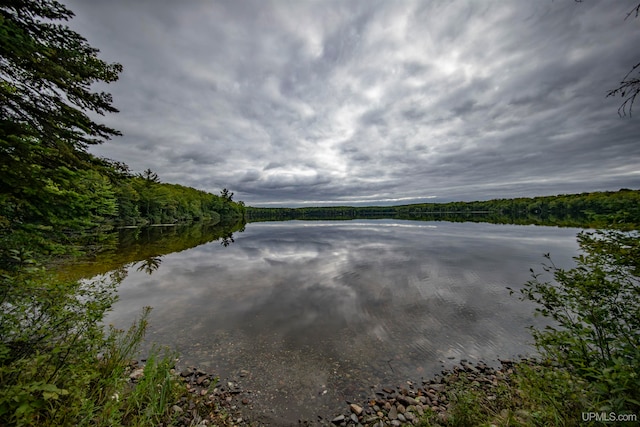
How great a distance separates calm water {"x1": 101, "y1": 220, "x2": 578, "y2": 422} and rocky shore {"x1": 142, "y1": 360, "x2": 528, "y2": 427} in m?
0.30

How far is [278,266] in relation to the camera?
24078 mm

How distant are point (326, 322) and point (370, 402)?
5.20 metres

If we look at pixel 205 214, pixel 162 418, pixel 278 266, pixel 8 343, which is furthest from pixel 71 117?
pixel 205 214

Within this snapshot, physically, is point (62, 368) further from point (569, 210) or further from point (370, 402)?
point (569, 210)

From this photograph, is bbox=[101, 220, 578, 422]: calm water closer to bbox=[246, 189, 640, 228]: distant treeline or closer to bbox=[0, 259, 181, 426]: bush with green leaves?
bbox=[0, 259, 181, 426]: bush with green leaves

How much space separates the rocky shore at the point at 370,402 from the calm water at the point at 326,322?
0.30 m

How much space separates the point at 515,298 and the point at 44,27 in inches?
890

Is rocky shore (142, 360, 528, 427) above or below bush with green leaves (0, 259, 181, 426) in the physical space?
below

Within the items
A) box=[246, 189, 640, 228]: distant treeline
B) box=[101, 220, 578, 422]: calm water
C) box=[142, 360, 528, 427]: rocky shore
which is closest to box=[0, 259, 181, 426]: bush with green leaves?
box=[142, 360, 528, 427]: rocky shore

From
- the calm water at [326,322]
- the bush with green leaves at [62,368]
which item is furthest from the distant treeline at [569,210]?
the bush with green leaves at [62,368]

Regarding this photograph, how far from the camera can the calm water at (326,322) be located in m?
7.43

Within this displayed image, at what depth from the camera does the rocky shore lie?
568 cm

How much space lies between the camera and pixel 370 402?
20.9 ft

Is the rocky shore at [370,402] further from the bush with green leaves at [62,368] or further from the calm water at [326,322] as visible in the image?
the bush with green leaves at [62,368]
